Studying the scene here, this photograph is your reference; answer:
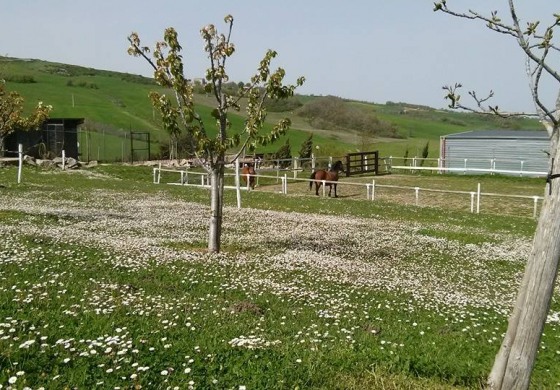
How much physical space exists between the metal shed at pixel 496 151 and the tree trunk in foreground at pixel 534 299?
56904 mm

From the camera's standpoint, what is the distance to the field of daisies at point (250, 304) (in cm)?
713

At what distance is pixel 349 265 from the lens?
51.4ft

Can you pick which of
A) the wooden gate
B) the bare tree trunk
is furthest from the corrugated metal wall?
the bare tree trunk

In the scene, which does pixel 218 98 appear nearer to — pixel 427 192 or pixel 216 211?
pixel 216 211

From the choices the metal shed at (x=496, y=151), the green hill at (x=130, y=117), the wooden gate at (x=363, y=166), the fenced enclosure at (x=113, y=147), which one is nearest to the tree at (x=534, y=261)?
the wooden gate at (x=363, y=166)

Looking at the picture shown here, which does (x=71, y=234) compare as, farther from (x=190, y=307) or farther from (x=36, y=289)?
(x=190, y=307)

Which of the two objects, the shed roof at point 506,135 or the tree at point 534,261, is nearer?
the tree at point 534,261

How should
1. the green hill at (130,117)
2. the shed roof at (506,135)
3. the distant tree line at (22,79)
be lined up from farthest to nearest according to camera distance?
the distant tree line at (22,79) → the green hill at (130,117) → the shed roof at (506,135)

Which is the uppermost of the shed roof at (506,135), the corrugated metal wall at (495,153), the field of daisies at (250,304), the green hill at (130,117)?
the green hill at (130,117)

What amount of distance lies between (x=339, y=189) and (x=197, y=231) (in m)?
27.6

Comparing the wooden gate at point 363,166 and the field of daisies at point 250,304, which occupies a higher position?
the wooden gate at point 363,166

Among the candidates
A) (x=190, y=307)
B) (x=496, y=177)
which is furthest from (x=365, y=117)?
(x=190, y=307)

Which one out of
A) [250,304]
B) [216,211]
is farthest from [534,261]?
[216,211]

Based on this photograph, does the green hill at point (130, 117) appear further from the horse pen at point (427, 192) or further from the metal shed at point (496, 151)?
the horse pen at point (427, 192)
